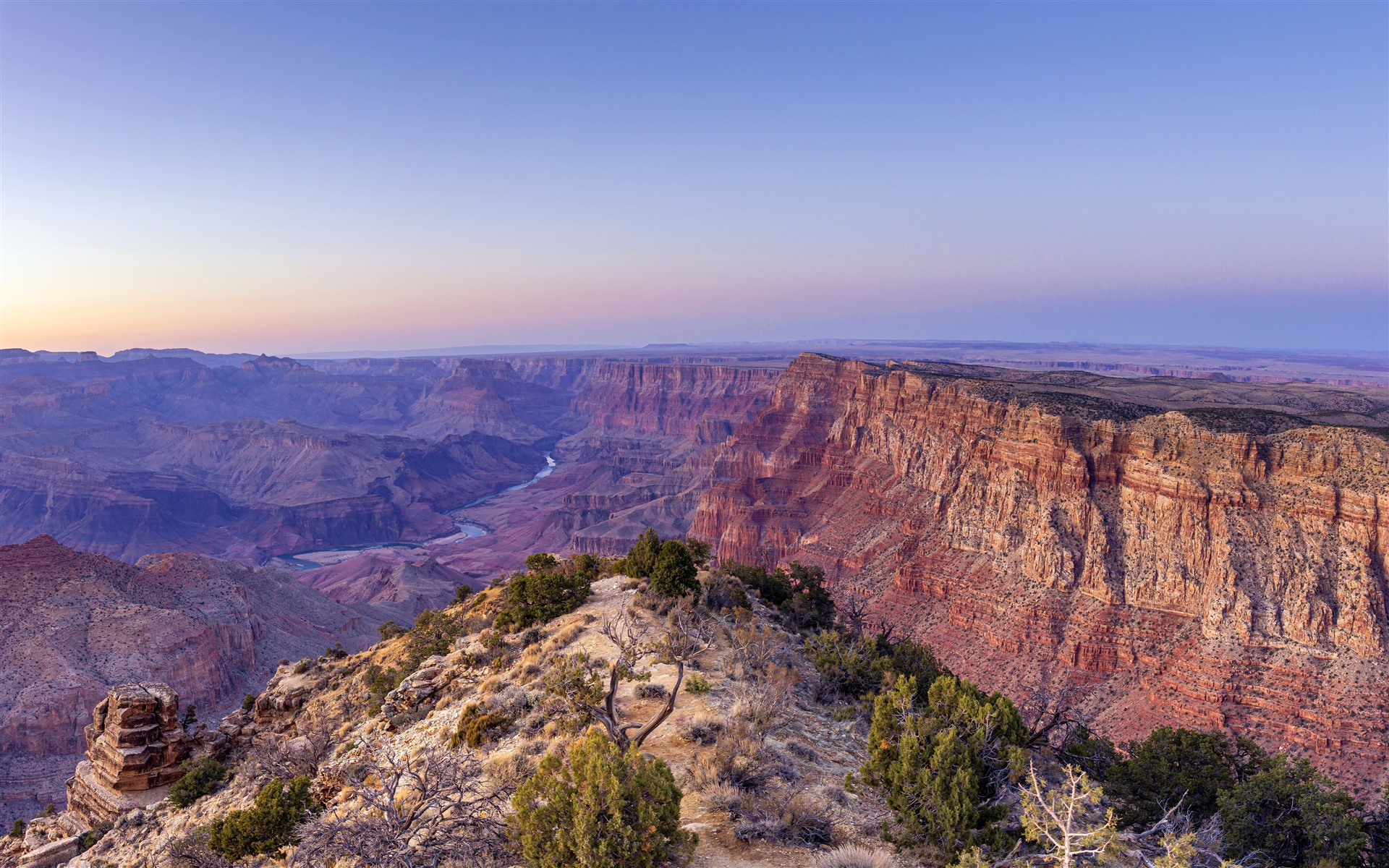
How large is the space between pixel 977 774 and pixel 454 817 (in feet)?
28.4

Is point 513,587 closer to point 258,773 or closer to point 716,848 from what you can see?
point 258,773

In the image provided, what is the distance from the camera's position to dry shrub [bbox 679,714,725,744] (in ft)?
44.3

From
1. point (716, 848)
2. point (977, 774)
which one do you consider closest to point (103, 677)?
point (716, 848)

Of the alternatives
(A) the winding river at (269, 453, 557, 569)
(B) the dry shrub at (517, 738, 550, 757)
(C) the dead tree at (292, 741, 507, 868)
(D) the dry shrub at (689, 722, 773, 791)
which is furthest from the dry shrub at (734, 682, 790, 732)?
(A) the winding river at (269, 453, 557, 569)

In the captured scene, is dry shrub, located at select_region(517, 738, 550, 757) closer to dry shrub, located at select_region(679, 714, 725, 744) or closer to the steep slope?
dry shrub, located at select_region(679, 714, 725, 744)

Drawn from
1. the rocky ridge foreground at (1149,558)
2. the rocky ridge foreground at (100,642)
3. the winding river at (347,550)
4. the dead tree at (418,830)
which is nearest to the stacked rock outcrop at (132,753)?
the dead tree at (418,830)

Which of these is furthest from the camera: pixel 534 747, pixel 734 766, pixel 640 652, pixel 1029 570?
pixel 1029 570

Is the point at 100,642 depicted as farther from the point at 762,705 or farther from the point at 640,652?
the point at 762,705

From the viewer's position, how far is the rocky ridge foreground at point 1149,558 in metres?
36.2

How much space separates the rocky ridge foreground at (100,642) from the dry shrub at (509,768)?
2049 inches

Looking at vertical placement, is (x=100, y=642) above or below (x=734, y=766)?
below

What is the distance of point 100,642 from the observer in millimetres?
53531

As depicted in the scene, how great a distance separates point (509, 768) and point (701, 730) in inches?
155

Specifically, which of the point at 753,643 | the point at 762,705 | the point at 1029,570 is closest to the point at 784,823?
the point at 762,705
